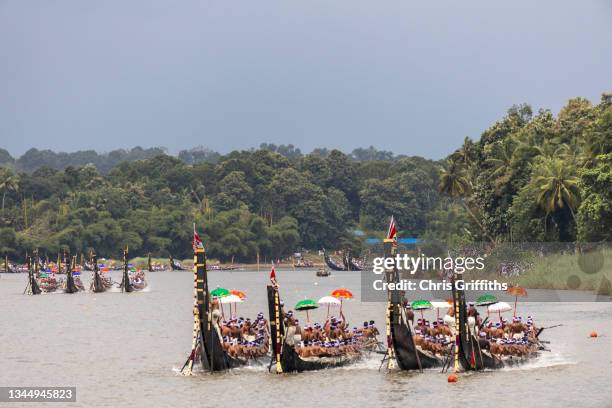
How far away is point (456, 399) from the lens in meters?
40.2

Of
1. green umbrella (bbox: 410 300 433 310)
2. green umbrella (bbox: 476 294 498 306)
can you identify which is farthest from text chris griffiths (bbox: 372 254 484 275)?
green umbrella (bbox: 410 300 433 310)

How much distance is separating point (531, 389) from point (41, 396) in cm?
1825

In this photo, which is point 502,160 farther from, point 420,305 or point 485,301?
point 420,305

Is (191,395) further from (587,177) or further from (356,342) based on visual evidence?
(587,177)

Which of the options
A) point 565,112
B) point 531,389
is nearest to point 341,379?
point 531,389

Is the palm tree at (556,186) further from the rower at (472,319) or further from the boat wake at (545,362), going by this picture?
the rower at (472,319)

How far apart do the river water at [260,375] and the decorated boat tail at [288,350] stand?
1.32ft

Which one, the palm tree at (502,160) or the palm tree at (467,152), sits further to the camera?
the palm tree at (467,152)

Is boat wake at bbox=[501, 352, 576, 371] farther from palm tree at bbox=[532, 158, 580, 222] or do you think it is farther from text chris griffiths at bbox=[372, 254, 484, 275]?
palm tree at bbox=[532, 158, 580, 222]

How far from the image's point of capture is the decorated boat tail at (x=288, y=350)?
1721 inches

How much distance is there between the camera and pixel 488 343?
46000 millimetres

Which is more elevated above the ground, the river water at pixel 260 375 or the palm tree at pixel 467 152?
the palm tree at pixel 467 152

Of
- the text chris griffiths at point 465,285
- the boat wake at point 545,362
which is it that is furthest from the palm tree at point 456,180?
the boat wake at point 545,362

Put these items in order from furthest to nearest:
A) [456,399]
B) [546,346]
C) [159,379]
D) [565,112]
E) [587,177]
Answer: [565,112]
[587,177]
[546,346]
[159,379]
[456,399]
